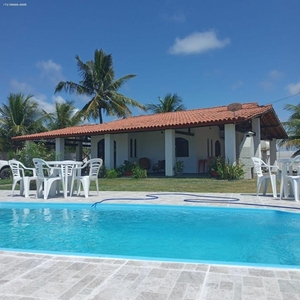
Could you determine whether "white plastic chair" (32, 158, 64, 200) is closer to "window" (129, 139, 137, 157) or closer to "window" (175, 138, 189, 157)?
"window" (175, 138, 189, 157)

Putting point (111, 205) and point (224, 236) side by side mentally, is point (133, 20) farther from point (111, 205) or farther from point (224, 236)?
point (224, 236)

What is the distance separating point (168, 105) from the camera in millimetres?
32844

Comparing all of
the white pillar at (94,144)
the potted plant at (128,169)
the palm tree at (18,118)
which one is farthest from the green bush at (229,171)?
the palm tree at (18,118)

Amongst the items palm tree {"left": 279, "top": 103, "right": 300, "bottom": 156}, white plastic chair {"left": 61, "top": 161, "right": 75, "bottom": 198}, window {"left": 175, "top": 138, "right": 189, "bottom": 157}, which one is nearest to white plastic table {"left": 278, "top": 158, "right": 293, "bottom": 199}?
white plastic chair {"left": 61, "top": 161, "right": 75, "bottom": 198}

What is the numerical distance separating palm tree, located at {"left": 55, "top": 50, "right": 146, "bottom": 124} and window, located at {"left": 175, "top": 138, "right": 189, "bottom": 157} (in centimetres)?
1019

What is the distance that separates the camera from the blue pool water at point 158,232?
4.14 meters

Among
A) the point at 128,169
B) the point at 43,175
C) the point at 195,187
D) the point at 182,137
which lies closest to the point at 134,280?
the point at 43,175

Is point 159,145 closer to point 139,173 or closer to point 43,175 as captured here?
point 139,173

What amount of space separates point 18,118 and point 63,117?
163 inches

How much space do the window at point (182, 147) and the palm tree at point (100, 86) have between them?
401 inches

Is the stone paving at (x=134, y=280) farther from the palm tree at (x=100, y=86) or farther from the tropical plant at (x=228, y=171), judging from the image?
the palm tree at (x=100, y=86)

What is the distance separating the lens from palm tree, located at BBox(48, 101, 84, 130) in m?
28.9

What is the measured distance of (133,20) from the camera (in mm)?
15727

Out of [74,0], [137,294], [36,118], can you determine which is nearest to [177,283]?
[137,294]
